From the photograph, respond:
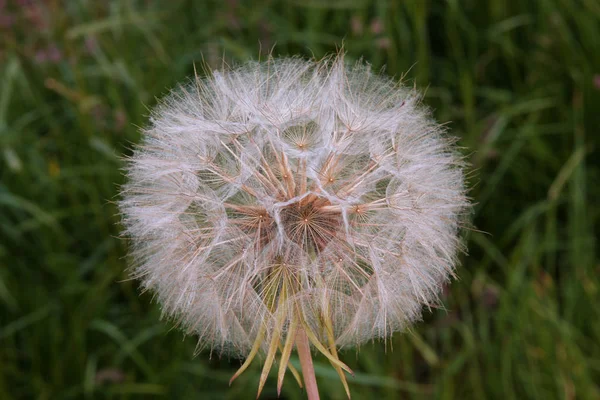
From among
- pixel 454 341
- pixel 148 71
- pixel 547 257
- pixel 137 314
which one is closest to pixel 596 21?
pixel 547 257

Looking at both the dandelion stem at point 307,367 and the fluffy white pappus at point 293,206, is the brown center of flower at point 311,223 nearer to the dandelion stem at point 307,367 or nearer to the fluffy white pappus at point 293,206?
the fluffy white pappus at point 293,206

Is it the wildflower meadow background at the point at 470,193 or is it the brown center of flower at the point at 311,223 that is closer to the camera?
the brown center of flower at the point at 311,223

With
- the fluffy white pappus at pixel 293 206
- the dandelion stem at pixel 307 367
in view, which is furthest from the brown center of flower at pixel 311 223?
the dandelion stem at pixel 307 367

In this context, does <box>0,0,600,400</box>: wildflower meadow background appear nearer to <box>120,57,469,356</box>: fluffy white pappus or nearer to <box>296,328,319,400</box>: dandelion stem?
<box>120,57,469,356</box>: fluffy white pappus

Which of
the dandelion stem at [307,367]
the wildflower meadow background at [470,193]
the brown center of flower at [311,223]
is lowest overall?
the dandelion stem at [307,367]

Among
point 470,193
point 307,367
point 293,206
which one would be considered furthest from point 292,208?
point 470,193

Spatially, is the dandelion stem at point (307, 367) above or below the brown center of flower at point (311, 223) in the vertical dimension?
below
